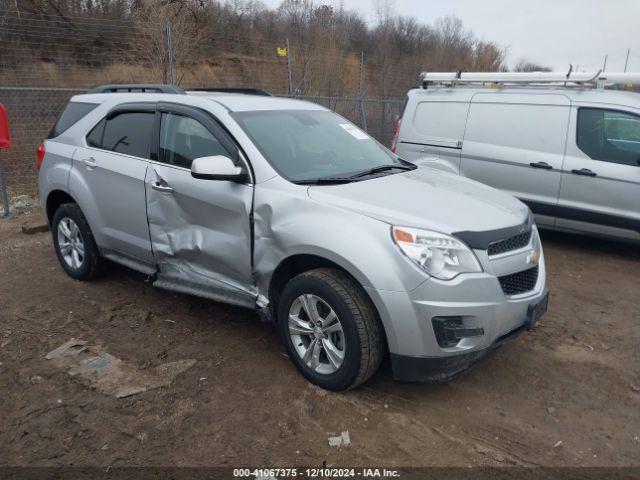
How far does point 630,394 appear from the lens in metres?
3.29

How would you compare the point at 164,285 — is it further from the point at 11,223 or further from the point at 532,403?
the point at 11,223

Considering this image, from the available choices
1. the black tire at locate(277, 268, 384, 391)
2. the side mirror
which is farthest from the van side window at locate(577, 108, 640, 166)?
the side mirror

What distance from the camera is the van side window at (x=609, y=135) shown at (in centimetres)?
576

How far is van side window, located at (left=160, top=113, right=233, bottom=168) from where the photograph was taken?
377cm

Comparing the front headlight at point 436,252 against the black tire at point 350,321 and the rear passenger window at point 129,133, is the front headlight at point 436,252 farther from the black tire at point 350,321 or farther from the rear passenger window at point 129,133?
the rear passenger window at point 129,133

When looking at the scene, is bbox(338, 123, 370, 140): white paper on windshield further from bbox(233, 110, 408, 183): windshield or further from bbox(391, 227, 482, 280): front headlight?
bbox(391, 227, 482, 280): front headlight

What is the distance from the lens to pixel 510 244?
10.4 feet

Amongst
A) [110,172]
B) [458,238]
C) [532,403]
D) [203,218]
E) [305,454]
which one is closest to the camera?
[305,454]

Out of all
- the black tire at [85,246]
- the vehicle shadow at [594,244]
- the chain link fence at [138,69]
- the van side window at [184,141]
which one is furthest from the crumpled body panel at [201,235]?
the chain link fence at [138,69]

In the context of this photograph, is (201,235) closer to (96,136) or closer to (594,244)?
(96,136)

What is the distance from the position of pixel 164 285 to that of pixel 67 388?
3.31ft

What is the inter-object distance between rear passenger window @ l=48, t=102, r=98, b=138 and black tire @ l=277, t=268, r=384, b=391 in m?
2.89

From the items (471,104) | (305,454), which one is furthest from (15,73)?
(305,454)

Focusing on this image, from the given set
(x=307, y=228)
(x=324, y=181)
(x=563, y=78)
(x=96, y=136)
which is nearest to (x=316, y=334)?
(x=307, y=228)
